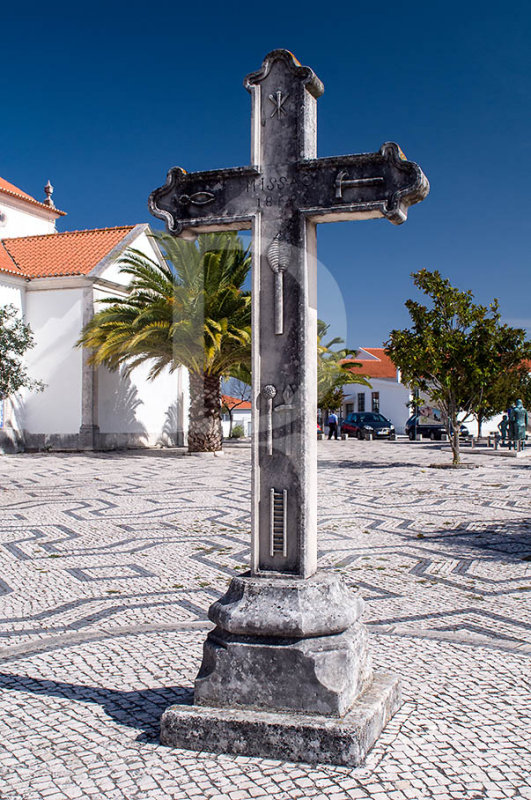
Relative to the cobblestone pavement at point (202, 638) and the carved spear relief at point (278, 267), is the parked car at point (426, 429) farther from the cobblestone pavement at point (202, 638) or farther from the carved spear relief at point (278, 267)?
the carved spear relief at point (278, 267)

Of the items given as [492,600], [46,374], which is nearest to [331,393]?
[46,374]

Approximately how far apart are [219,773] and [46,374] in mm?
20207

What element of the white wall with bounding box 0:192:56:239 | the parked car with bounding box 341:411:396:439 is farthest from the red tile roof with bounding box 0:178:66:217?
the parked car with bounding box 341:411:396:439

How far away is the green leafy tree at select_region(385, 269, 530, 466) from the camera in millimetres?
14859

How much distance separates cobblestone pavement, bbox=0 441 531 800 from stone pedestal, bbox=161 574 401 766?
7 centimetres

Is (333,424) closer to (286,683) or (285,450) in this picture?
(285,450)

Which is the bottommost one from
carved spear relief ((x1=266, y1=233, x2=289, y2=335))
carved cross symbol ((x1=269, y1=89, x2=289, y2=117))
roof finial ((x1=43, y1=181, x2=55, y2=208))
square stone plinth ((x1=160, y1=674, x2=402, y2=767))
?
square stone plinth ((x1=160, y1=674, x2=402, y2=767))

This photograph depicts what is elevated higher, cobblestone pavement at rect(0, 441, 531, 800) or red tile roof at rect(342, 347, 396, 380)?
red tile roof at rect(342, 347, 396, 380)

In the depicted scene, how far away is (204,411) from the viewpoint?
1878 cm

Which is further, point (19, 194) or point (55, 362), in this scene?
point (19, 194)

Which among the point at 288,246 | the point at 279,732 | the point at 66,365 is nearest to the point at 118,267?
the point at 66,365

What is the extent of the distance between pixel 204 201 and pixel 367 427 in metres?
29.4

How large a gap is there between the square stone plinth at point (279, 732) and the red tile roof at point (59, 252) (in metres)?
19.9

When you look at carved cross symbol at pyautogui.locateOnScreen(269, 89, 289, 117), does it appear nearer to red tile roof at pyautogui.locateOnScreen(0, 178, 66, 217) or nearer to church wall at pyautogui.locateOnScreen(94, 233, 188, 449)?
church wall at pyautogui.locateOnScreen(94, 233, 188, 449)
